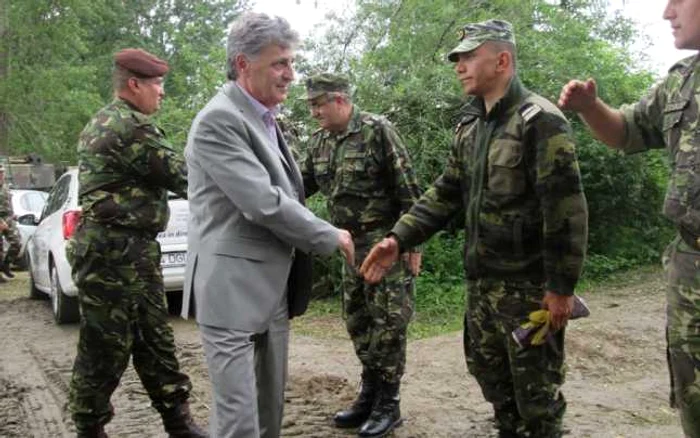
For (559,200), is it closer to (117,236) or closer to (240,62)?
(240,62)

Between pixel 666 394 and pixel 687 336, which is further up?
pixel 687 336

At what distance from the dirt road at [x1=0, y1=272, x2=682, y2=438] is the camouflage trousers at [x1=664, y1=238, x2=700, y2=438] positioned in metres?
1.83

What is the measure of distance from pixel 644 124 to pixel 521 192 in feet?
1.90

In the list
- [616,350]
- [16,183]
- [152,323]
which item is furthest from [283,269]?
[16,183]

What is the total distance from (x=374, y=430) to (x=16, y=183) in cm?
1587

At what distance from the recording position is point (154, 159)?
4125 millimetres

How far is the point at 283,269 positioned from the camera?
124 inches

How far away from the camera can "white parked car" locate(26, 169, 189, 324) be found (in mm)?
7781

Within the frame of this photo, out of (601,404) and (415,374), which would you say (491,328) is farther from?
(415,374)

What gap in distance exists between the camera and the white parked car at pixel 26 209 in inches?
553

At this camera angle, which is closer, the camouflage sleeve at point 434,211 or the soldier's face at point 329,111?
the camouflage sleeve at point 434,211

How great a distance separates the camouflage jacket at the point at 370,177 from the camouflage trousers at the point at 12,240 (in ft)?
29.3

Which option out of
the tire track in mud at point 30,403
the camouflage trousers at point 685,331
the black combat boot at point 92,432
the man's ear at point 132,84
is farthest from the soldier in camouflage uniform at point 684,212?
the tire track in mud at point 30,403

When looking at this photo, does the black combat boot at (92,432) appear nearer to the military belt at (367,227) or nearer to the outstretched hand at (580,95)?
the military belt at (367,227)
